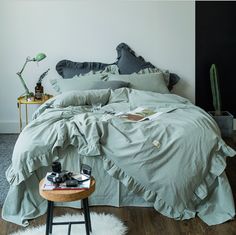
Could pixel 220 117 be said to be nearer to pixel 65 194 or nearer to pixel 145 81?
pixel 145 81

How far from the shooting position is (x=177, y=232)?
2645mm

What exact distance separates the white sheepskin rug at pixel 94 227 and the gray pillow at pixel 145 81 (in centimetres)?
194

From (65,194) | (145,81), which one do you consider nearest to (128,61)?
(145,81)

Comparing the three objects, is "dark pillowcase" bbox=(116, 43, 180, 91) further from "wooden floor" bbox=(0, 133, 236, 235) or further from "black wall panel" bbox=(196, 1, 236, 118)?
"wooden floor" bbox=(0, 133, 236, 235)

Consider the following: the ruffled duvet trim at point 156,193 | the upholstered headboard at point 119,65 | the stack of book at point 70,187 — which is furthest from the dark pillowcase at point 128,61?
the stack of book at point 70,187

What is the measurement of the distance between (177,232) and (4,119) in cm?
312

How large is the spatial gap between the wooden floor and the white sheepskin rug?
0.06 meters

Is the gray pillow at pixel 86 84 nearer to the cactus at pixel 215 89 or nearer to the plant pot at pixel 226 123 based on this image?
the cactus at pixel 215 89

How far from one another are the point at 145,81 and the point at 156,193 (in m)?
1.92

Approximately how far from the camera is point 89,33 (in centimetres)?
481

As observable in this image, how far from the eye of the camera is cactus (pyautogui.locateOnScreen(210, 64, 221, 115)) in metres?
4.66

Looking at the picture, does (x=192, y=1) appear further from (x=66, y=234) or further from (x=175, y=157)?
(x=66, y=234)

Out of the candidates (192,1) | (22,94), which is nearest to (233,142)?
(192,1)

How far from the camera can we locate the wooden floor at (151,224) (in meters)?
2.65
